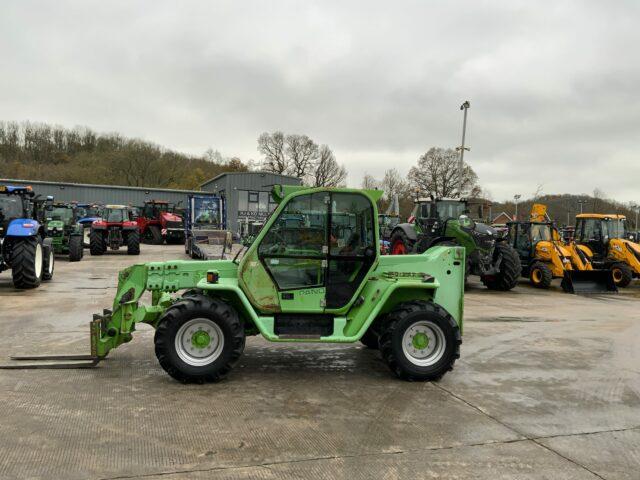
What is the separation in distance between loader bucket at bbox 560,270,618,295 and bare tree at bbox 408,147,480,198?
131ft

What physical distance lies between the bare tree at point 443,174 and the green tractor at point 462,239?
40100 mm

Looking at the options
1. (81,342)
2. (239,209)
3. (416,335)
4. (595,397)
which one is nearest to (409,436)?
(416,335)

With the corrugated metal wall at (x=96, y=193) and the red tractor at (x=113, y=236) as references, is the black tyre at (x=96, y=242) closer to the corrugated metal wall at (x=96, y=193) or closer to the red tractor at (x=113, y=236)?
the red tractor at (x=113, y=236)

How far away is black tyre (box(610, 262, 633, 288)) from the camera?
51.6 feet

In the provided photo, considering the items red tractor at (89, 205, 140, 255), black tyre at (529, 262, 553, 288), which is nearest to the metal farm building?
red tractor at (89, 205, 140, 255)

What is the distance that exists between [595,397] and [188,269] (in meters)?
4.30

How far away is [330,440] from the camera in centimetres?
381

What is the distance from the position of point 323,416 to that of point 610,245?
15.7 meters

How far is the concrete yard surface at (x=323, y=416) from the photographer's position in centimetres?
341

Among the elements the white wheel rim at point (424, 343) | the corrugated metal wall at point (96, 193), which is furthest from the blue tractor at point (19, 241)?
the corrugated metal wall at point (96, 193)

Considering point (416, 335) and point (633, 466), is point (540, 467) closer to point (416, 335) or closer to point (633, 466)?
point (633, 466)

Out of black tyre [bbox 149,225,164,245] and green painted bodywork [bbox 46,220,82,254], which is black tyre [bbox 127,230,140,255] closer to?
green painted bodywork [bbox 46,220,82,254]

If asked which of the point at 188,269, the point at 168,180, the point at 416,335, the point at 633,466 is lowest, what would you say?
the point at 633,466

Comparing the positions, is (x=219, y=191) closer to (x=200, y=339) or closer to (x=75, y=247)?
(x=75, y=247)
